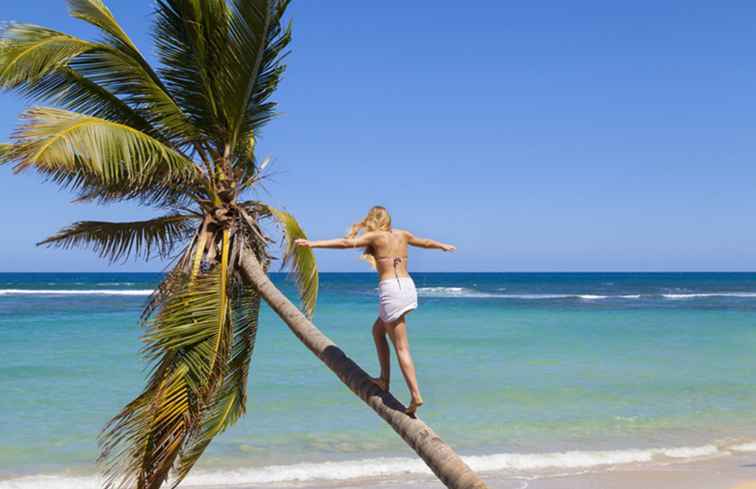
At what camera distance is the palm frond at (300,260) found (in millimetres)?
7234

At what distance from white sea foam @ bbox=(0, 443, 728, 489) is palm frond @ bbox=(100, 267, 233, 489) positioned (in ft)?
15.1

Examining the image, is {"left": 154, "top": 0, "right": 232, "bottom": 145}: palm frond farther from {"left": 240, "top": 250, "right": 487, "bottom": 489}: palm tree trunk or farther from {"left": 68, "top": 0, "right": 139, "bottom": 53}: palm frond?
{"left": 240, "top": 250, "right": 487, "bottom": 489}: palm tree trunk

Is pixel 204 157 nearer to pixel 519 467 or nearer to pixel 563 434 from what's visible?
pixel 519 467

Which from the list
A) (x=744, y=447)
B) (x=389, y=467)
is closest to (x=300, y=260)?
(x=389, y=467)

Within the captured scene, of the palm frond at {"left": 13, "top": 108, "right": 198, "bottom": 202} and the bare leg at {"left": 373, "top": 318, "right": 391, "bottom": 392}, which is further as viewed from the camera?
the palm frond at {"left": 13, "top": 108, "right": 198, "bottom": 202}

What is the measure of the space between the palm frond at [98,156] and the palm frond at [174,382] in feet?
3.39

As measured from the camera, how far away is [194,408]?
6.16 meters

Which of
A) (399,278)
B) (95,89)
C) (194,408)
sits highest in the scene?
(95,89)

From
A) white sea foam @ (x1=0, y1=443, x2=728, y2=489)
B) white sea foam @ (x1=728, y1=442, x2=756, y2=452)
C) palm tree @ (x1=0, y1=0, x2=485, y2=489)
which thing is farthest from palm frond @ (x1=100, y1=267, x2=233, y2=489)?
white sea foam @ (x1=728, y1=442, x2=756, y2=452)

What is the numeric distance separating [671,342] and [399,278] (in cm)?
2452

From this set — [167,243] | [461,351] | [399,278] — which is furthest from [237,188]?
[461,351]

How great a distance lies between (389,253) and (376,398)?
3.30ft

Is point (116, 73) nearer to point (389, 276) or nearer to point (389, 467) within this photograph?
point (389, 276)

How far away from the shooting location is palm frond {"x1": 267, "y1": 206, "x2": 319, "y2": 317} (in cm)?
723
